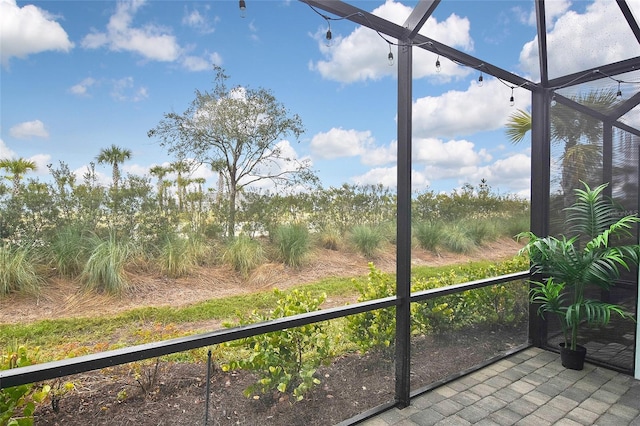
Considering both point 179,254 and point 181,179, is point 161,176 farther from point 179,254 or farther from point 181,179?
point 179,254

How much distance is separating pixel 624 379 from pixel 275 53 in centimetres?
365

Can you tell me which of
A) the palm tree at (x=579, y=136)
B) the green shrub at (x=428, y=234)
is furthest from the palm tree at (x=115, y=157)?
the palm tree at (x=579, y=136)

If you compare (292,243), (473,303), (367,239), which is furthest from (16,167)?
(473,303)

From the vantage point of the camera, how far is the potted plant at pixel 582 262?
2936 mm

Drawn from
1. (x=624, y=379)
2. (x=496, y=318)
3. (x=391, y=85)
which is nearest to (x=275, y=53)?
(x=391, y=85)

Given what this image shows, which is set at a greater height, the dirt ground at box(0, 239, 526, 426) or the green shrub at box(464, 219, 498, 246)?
the green shrub at box(464, 219, 498, 246)

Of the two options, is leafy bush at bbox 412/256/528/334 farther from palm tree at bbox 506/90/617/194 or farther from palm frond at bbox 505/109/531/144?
palm frond at bbox 505/109/531/144

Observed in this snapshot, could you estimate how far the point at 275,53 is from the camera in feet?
7.86

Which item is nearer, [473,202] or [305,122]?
[305,122]

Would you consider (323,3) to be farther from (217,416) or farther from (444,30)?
(217,416)

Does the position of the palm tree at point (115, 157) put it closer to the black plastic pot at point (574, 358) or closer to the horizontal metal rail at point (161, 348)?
the horizontal metal rail at point (161, 348)

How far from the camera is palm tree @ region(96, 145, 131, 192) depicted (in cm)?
188

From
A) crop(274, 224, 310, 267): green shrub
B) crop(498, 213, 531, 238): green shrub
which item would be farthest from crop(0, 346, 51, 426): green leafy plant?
crop(498, 213, 531, 238): green shrub

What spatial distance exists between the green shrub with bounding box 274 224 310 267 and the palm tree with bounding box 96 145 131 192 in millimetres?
1058
